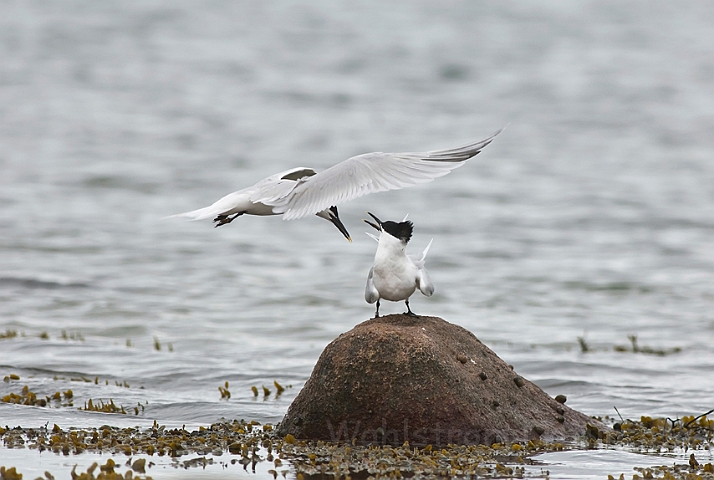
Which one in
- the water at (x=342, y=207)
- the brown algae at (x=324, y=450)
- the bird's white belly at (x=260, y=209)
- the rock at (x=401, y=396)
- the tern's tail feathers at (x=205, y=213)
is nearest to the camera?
the brown algae at (x=324, y=450)

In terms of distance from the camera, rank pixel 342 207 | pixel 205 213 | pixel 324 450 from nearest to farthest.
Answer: pixel 324 450
pixel 205 213
pixel 342 207

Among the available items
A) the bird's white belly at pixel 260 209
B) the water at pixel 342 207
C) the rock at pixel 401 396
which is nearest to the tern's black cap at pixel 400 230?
the rock at pixel 401 396

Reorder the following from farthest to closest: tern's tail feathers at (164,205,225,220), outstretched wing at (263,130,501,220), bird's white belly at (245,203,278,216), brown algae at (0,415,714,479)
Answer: bird's white belly at (245,203,278,216) → tern's tail feathers at (164,205,225,220) → outstretched wing at (263,130,501,220) → brown algae at (0,415,714,479)

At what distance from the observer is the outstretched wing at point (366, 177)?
6109 millimetres

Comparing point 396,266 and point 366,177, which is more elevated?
point 366,177

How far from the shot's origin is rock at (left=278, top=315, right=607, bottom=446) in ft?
21.3

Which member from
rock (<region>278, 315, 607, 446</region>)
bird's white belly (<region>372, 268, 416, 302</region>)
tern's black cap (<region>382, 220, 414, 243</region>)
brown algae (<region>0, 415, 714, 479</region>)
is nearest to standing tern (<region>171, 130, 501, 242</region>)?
tern's black cap (<region>382, 220, 414, 243</region>)

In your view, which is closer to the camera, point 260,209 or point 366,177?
point 366,177

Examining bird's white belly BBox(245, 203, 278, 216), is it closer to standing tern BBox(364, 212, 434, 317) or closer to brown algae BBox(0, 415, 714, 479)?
standing tern BBox(364, 212, 434, 317)

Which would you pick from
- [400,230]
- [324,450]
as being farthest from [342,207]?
[324,450]

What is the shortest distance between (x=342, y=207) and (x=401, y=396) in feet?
45.8

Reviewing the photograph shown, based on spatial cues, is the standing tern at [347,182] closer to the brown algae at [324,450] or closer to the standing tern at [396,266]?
the standing tern at [396,266]

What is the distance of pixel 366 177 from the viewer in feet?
21.0

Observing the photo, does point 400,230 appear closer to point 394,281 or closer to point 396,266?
point 396,266
